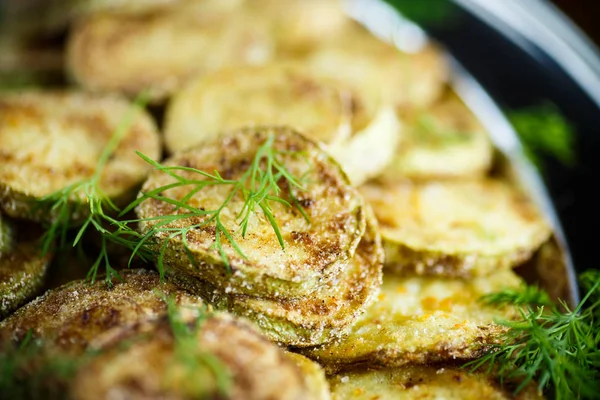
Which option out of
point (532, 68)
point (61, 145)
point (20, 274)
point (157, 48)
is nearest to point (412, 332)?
point (20, 274)

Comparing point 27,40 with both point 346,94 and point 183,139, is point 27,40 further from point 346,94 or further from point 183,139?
point 346,94

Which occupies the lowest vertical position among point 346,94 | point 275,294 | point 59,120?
point 275,294

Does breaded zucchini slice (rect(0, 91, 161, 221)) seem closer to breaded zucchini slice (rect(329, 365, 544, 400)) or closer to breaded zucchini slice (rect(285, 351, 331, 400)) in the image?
breaded zucchini slice (rect(285, 351, 331, 400))

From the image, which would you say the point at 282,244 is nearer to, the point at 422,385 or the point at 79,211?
the point at 422,385

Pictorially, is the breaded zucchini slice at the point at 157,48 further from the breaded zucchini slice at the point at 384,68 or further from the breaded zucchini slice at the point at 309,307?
the breaded zucchini slice at the point at 309,307

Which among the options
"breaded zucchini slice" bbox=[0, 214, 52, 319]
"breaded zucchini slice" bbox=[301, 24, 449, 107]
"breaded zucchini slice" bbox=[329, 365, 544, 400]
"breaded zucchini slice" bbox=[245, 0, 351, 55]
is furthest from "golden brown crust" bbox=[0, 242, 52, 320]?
"breaded zucchini slice" bbox=[245, 0, 351, 55]

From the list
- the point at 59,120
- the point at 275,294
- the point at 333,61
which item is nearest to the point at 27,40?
the point at 59,120

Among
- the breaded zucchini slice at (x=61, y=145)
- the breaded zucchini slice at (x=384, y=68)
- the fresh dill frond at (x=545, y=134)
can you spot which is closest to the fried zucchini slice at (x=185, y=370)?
the breaded zucchini slice at (x=61, y=145)
